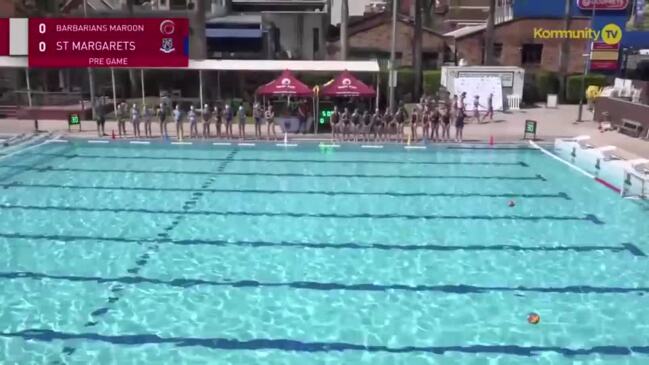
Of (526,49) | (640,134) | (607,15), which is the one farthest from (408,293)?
(607,15)

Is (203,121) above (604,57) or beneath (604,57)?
beneath

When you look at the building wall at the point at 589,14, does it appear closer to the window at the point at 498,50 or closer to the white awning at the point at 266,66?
the window at the point at 498,50

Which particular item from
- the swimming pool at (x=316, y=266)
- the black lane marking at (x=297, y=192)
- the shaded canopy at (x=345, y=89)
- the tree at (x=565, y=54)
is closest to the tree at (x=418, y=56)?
the tree at (x=565, y=54)

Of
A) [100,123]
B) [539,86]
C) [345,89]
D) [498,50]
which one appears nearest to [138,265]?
[100,123]

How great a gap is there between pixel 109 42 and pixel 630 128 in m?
18.8

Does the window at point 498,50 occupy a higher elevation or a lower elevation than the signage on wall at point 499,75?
higher

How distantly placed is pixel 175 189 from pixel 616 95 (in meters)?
20.2

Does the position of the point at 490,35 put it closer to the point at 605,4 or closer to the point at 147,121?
the point at 605,4

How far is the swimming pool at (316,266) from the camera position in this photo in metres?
8.01

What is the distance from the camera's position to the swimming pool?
26.3ft

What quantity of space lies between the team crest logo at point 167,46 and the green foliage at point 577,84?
19.6m

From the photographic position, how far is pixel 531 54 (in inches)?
1463

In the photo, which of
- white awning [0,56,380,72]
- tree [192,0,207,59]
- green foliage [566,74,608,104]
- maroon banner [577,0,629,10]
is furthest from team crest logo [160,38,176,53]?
maroon banner [577,0,629,10]

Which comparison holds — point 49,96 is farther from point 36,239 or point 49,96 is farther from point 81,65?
point 36,239
